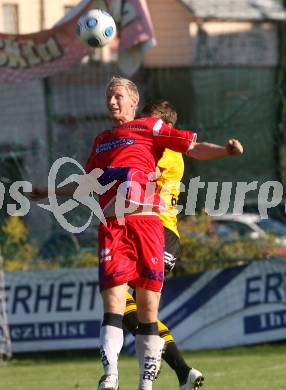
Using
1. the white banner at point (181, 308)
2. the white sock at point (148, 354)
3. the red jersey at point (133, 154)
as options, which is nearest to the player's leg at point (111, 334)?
the white sock at point (148, 354)

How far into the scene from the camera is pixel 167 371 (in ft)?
35.3

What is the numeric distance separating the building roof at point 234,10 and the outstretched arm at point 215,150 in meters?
23.4

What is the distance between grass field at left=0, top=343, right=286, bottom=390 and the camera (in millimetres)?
9531

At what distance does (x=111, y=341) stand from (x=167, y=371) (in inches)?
150

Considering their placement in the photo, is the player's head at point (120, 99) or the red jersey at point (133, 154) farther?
the player's head at point (120, 99)

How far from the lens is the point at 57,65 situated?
14.0 meters

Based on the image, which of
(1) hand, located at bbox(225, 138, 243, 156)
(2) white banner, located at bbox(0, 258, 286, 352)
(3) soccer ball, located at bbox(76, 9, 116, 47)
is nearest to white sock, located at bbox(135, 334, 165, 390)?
(1) hand, located at bbox(225, 138, 243, 156)

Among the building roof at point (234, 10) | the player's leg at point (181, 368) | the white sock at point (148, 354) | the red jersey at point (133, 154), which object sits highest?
the red jersey at point (133, 154)

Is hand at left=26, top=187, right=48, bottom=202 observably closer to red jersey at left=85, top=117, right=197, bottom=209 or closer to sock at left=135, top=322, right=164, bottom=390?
red jersey at left=85, top=117, right=197, bottom=209

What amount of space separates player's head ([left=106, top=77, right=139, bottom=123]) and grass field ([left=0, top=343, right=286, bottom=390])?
262 cm

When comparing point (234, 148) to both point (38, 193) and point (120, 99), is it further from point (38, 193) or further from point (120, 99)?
point (38, 193)

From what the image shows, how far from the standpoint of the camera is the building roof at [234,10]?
1200 inches

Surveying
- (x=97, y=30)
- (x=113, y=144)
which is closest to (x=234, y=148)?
(x=113, y=144)

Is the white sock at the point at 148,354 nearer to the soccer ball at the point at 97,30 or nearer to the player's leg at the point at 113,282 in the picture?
the player's leg at the point at 113,282
